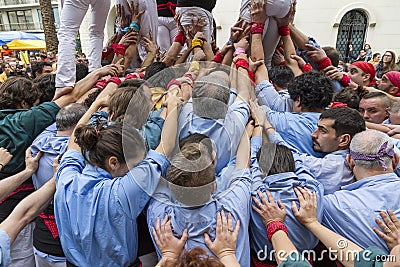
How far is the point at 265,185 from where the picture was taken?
4.47ft

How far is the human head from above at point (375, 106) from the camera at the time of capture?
2.22m

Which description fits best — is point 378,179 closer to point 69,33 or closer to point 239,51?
point 239,51

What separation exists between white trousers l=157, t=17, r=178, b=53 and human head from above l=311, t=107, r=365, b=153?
292 cm

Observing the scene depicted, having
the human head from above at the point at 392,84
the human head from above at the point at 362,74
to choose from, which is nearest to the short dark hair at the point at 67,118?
A: the human head from above at the point at 362,74

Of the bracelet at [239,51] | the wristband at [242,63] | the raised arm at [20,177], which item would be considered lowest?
the raised arm at [20,177]

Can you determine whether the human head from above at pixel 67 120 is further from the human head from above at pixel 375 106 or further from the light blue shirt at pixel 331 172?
the human head from above at pixel 375 106

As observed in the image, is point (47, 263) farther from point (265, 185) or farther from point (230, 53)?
point (230, 53)

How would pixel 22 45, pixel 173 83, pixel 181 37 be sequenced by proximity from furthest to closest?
1. pixel 22 45
2. pixel 181 37
3. pixel 173 83

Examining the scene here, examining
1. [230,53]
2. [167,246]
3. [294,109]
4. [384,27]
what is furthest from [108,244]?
[384,27]

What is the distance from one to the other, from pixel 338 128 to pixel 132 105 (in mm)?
1159

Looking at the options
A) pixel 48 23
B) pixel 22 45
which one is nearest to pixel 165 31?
pixel 48 23

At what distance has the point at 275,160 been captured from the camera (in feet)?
→ 4.56

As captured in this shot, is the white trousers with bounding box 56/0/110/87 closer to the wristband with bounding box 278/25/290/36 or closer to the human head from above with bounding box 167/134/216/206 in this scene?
the human head from above with bounding box 167/134/216/206

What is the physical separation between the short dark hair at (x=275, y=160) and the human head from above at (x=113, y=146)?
586mm
